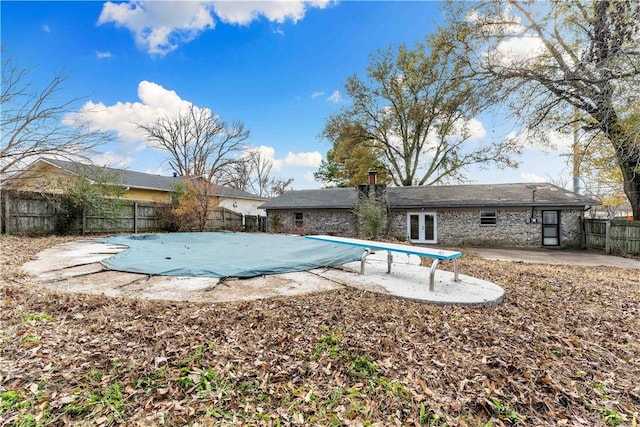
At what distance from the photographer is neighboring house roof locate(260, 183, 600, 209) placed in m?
12.2

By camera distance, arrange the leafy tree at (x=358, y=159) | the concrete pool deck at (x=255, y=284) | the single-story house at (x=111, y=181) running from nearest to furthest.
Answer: the concrete pool deck at (x=255, y=284) → the single-story house at (x=111, y=181) → the leafy tree at (x=358, y=159)

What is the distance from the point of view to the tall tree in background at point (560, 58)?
6.72 meters

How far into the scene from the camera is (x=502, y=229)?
41.8 ft

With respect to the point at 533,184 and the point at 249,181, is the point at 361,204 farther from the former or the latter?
the point at 249,181

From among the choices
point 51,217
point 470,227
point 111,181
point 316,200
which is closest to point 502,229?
point 470,227

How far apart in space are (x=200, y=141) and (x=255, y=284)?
23.1m

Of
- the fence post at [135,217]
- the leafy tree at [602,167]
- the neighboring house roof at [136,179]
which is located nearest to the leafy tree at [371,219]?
the leafy tree at [602,167]

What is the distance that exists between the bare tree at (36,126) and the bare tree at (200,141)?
16.0m

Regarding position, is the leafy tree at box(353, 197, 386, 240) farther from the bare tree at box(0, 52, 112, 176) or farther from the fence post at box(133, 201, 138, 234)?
the fence post at box(133, 201, 138, 234)

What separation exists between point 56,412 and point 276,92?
1382 centimetres

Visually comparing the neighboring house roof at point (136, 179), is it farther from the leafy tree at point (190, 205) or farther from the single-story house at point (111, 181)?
the leafy tree at point (190, 205)

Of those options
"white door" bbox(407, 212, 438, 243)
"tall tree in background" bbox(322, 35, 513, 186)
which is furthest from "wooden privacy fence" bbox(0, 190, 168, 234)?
"white door" bbox(407, 212, 438, 243)

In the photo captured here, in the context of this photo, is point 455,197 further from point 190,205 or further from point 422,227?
point 190,205

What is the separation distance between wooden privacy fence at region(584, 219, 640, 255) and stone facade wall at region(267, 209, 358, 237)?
31.7ft
